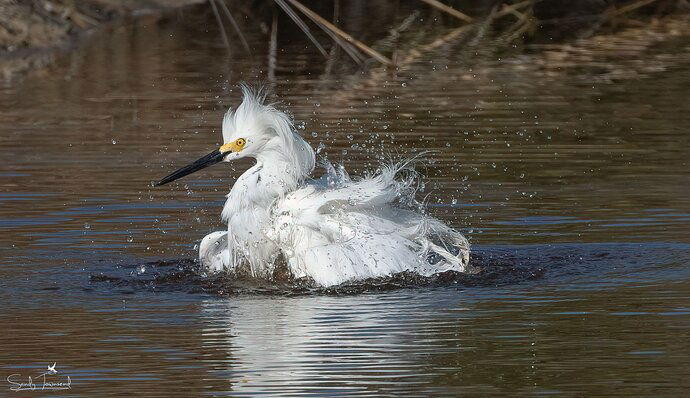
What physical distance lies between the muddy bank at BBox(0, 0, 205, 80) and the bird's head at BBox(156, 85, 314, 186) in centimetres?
1069

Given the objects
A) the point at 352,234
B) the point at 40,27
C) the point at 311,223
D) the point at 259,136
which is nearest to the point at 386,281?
the point at 352,234

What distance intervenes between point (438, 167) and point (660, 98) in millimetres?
4213

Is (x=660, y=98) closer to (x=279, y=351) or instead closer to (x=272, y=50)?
(x=272, y=50)

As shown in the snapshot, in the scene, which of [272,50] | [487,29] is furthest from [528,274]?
[487,29]

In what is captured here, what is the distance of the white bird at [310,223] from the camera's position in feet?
29.5

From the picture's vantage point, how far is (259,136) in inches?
380

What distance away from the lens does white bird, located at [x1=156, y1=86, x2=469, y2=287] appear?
8977 mm

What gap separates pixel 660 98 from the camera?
15961 millimetres

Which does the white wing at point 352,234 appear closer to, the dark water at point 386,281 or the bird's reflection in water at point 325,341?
the dark water at point 386,281

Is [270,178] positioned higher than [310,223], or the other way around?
[270,178]

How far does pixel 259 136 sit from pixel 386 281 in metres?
1.38

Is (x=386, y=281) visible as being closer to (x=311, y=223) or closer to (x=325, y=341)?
(x=311, y=223)

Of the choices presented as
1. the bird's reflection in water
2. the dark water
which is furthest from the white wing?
the bird's reflection in water

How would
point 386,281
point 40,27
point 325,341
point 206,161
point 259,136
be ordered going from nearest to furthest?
1. point 325,341
2. point 386,281
3. point 259,136
4. point 206,161
5. point 40,27
